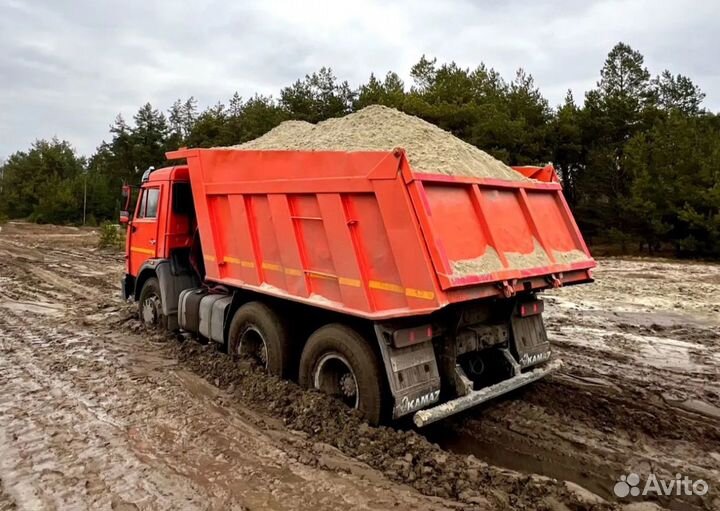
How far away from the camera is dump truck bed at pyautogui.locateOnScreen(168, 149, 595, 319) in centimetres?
399

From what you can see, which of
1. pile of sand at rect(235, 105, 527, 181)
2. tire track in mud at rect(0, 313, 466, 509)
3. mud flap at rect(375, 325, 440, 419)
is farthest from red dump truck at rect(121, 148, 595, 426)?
tire track in mud at rect(0, 313, 466, 509)

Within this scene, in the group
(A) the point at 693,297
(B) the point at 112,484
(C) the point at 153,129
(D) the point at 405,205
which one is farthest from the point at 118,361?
(C) the point at 153,129

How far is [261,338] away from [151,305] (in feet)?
10.3

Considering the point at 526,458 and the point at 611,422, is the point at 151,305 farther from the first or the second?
the point at 611,422

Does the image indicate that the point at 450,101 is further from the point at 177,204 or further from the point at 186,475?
the point at 186,475

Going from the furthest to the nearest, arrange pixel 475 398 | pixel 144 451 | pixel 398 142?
pixel 398 142
pixel 475 398
pixel 144 451

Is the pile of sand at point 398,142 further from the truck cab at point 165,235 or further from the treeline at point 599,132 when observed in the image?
the treeline at point 599,132

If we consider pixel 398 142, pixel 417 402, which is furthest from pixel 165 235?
pixel 417 402

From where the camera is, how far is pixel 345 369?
4.84m

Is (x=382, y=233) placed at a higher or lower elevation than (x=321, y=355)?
higher

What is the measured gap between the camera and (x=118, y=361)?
6539 millimetres

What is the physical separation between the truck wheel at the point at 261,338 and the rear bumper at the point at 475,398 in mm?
1841

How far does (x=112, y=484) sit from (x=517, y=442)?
329cm

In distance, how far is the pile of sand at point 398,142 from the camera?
4.72 m
